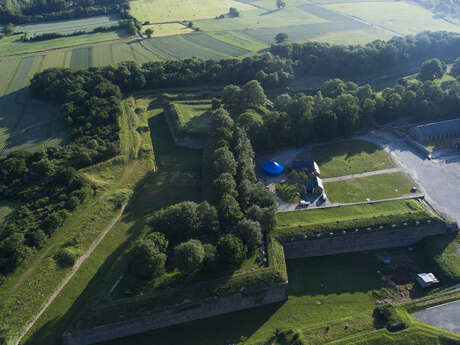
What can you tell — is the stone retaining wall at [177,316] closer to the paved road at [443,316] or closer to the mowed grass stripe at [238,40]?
the paved road at [443,316]

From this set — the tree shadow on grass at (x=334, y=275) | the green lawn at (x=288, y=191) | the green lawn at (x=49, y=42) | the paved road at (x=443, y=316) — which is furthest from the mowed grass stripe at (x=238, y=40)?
the paved road at (x=443, y=316)

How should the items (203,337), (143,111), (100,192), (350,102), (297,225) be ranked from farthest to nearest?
(143,111)
(350,102)
(100,192)
(297,225)
(203,337)

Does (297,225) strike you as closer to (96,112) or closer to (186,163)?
(186,163)

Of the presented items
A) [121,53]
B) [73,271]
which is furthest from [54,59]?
[73,271]

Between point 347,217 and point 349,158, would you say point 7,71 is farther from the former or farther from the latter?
point 347,217

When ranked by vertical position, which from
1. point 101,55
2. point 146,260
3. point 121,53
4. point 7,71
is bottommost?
point 146,260

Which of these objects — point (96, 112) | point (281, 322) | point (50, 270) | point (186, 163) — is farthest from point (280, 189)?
point (96, 112)
